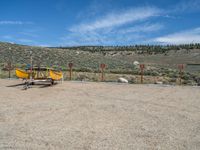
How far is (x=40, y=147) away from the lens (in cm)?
485

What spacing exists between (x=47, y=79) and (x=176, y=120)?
8800 mm

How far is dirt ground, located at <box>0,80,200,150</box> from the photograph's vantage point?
5.08 metres

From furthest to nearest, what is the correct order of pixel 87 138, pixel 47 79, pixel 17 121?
pixel 47 79 < pixel 17 121 < pixel 87 138

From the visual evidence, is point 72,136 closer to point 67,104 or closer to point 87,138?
point 87,138

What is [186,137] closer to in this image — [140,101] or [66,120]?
[66,120]

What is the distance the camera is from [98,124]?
21.3ft

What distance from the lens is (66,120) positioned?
6836mm

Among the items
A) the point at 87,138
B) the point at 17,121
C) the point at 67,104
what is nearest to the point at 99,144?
the point at 87,138

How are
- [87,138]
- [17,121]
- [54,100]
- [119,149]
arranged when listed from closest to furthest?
1. [119,149]
2. [87,138]
3. [17,121]
4. [54,100]

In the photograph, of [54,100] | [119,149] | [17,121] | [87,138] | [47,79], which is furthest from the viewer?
[47,79]

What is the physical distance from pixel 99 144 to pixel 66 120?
78.7 inches

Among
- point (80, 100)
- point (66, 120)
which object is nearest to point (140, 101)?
point (80, 100)

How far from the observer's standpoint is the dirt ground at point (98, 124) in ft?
16.7

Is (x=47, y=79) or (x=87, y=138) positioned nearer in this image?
(x=87, y=138)
